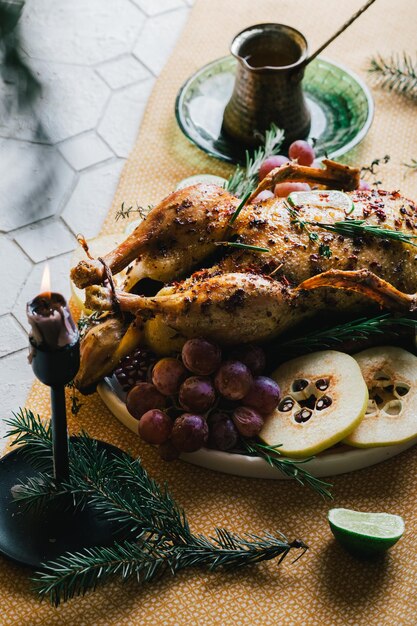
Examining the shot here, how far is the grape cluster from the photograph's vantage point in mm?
1236

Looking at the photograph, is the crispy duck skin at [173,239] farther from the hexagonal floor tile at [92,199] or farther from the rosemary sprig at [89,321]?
the hexagonal floor tile at [92,199]

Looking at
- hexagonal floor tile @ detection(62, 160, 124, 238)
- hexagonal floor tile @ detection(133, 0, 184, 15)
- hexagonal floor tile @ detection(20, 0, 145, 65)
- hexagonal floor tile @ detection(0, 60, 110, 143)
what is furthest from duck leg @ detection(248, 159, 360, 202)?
hexagonal floor tile @ detection(133, 0, 184, 15)

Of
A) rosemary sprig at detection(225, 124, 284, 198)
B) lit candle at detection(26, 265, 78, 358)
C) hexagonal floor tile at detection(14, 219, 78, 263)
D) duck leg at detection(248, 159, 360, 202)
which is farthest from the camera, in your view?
hexagonal floor tile at detection(14, 219, 78, 263)

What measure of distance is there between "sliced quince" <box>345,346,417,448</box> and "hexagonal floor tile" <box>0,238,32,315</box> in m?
0.84

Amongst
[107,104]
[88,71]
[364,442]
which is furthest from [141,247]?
[88,71]

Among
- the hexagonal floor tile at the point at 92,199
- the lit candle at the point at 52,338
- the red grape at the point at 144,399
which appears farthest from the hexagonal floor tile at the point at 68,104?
the lit candle at the point at 52,338

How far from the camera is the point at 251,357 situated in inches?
50.5

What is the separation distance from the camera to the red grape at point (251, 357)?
1284 mm

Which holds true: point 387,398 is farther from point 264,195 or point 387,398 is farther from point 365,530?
point 264,195

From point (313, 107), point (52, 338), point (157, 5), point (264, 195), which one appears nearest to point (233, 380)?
point (52, 338)

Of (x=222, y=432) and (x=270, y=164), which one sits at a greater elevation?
(x=270, y=164)

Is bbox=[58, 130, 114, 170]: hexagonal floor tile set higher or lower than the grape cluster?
lower

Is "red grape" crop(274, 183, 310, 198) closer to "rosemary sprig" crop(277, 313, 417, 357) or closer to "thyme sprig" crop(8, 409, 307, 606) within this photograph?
"rosemary sprig" crop(277, 313, 417, 357)

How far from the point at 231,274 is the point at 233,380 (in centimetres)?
17
